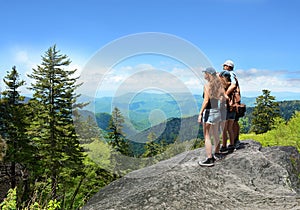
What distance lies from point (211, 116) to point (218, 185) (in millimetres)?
1527

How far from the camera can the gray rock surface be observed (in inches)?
210

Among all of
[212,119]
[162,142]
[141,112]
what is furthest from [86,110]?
[212,119]

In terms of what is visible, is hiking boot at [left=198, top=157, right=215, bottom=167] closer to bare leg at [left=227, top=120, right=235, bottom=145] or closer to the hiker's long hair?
bare leg at [left=227, top=120, right=235, bottom=145]

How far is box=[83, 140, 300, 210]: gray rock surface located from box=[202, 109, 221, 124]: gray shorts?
0.87 metres

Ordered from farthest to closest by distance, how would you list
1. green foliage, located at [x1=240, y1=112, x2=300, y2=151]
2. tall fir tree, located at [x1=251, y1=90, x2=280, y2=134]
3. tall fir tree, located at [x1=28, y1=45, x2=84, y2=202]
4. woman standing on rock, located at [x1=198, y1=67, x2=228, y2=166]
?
tall fir tree, located at [x1=251, y1=90, x2=280, y2=134]
tall fir tree, located at [x1=28, y1=45, x2=84, y2=202]
green foliage, located at [x1=240, y1=112, x2=300, y2=151]
woman standing on rock, located at [x1=198, y1=67, x2=228, y2=166]

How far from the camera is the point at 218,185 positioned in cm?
617

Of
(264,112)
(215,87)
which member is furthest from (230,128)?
(264,112)

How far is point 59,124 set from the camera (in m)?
29.9

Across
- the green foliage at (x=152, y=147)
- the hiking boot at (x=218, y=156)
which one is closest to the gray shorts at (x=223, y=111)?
the hiking boot at (x=218, y=156)

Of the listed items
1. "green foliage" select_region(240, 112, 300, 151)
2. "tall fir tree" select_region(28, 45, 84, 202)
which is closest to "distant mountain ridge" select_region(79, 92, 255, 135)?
"green foliage" select_region(240, 112, 300, 151)

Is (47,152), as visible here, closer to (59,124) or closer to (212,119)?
(59,124)

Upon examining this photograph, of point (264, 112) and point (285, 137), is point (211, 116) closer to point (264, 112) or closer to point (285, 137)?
point (285, 137)

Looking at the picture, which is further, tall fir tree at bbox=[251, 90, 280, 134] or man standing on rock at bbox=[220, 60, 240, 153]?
tall fir tree at bbox=[251, 90, 280, 134]

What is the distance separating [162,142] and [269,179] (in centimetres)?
328
